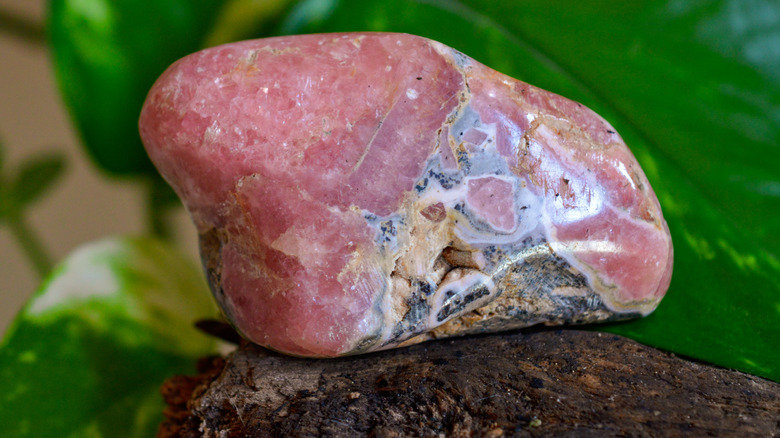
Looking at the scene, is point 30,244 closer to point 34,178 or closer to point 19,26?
point 34,178

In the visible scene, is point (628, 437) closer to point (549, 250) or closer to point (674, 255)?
point (549, 250)

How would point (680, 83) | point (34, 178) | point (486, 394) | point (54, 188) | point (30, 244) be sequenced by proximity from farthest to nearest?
point (54, 188) < point (30, 244) < point (34, 178) < point (680, 83) < point (486, 394)

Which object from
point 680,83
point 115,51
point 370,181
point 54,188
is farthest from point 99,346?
point 680,83

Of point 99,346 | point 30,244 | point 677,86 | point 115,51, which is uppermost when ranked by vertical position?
point 677,86

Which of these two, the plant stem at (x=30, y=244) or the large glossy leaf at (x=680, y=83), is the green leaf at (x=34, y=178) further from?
the large glossy leaf at (x=680, y=83)

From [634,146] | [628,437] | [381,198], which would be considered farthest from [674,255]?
[381,198]

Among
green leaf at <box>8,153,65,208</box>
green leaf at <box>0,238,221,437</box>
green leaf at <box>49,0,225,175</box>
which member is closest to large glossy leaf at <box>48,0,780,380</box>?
green leaf at <box>49,0,225,175</box>

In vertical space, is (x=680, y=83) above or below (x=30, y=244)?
above
